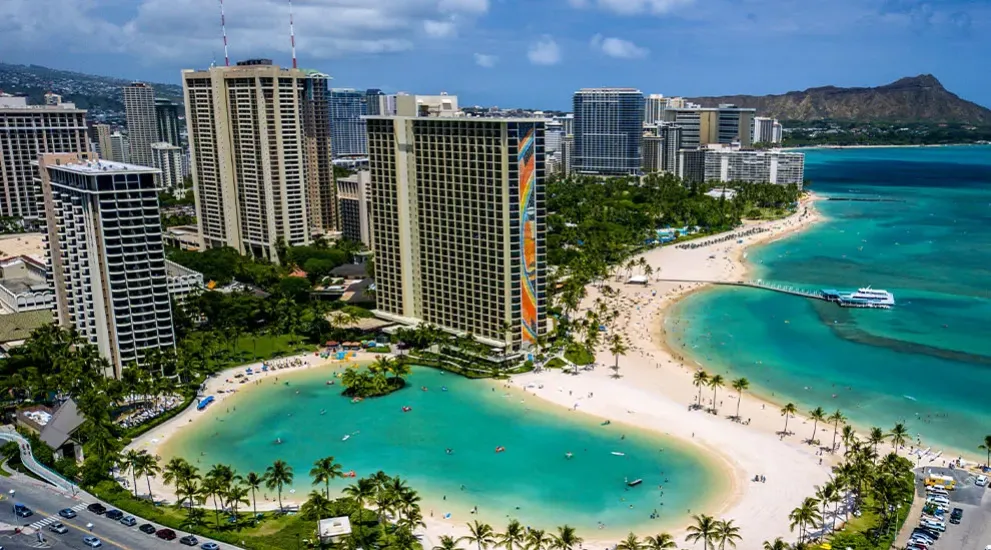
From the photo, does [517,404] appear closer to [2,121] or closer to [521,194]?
[521,194]

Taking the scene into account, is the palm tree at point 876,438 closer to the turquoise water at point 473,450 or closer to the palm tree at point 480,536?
the turquoise water at point 473,450

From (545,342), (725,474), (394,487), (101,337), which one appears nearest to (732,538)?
(725,474)

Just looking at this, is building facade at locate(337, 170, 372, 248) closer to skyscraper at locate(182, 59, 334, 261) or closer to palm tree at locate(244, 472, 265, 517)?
skyscraper at locate(182, 59, 334, 261)

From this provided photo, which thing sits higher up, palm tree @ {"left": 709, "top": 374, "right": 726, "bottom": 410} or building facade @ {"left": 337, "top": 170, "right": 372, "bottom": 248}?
building facade @ {"left": 337, "top": 170, "right": 372, "bottom": 248}

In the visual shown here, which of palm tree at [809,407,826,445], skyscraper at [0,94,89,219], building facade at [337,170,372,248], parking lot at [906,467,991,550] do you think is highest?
skyscraper at [0,94,89,219]

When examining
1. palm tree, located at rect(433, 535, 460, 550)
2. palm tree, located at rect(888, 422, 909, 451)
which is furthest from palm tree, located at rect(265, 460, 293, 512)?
palm tree, located at rect(888, 422, 909, 451)
